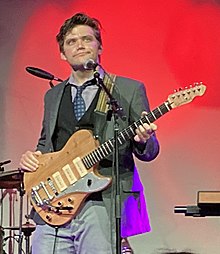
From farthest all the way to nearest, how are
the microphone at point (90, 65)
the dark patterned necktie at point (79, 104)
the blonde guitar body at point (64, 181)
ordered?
the dark patterned necktie at point (79, 104) < the blonde guitar body at point (64, 181) < the microphone at point (90, 65)

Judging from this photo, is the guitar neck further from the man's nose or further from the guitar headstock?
the man's nose

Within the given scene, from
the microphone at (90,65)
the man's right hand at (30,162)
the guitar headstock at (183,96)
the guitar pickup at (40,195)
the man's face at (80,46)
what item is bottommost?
the guitar pickup at (40,195)

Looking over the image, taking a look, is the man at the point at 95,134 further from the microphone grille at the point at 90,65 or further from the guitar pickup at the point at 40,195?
the microphone grille at the point at 90,65

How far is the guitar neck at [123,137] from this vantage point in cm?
275

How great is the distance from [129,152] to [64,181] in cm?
35

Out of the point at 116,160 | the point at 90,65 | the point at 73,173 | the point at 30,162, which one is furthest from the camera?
the point at 30,162

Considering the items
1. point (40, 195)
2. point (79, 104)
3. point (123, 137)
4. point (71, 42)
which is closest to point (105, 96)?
point (79, 104)

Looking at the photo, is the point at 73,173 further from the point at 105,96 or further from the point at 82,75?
the point at 82,75

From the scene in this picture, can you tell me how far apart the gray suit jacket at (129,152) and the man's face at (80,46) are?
196mm

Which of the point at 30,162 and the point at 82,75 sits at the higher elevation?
the point at 82,75

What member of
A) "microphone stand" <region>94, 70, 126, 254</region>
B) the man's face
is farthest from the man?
"microphone stand" <region>94, 70, 126, 254</region>

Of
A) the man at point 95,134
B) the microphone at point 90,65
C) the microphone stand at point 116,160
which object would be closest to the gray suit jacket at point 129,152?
the man at point 95,134

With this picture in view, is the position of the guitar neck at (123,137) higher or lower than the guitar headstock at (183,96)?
lower

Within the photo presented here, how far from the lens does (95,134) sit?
9.50 ft
